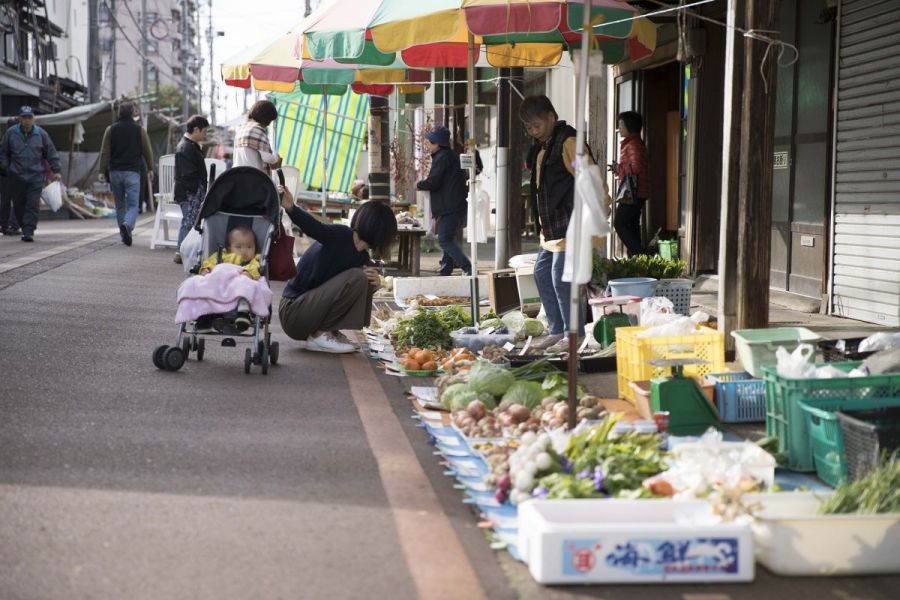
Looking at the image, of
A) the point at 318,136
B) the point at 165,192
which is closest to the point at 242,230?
the point at 165,192

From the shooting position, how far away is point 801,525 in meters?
4.08

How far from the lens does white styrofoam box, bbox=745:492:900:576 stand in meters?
4.09

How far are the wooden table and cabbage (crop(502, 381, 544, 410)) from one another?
8.99 metres

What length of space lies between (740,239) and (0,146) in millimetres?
15101

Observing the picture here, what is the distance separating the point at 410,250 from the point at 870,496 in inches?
486

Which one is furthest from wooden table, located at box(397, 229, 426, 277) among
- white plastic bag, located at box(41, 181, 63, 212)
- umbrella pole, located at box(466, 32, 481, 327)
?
white plastic bag, located at box(41, 181, 63, 212)

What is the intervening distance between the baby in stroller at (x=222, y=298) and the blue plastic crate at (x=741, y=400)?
312cm

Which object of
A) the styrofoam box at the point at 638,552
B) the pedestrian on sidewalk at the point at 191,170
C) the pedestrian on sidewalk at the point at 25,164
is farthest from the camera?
the pedestrian on sidewalk at the point at 25,164

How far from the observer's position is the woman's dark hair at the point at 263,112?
1166 centimetres

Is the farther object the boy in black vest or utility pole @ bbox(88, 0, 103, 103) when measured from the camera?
utility pole @ bbox(88, 0, 103, 103)

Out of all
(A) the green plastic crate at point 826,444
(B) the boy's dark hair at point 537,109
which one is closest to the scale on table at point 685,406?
(A) the green plastic crate at point 826,444

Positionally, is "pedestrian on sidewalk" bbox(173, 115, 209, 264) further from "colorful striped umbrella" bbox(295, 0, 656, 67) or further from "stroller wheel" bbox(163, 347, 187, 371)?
"stroller wheel" bbox(163, 347, 187, 371)

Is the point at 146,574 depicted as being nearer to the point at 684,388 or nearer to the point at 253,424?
the point at 253,424

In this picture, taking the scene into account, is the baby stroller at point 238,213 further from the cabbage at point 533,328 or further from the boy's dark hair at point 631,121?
the boy's dark hair at point 631,121
